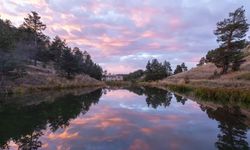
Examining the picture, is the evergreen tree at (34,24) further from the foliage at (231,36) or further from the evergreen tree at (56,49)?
the foliage at (231,36)

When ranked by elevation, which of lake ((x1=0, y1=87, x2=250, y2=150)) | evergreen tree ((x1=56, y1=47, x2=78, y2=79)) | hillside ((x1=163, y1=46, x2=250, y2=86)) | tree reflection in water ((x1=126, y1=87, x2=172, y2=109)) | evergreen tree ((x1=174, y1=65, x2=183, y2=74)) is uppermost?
evergreen tree ((x1=174, y1=65, x2=183, y2=74))

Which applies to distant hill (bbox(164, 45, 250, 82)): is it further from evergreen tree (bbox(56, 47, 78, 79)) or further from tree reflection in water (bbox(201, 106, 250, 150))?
tree reflection in water (bbox(201, 106, 250, 150))

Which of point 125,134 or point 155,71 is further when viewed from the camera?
point 155,71

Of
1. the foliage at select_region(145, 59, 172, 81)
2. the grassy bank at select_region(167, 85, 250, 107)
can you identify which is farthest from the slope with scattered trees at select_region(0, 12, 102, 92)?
the foliage at select_region(145, 59, 172, 81)

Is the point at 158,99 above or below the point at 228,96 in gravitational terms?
below

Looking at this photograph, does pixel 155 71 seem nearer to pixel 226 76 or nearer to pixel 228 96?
pixel 226 76

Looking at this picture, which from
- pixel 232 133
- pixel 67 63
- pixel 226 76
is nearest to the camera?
pixel 232 133

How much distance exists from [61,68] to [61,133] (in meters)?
70.8

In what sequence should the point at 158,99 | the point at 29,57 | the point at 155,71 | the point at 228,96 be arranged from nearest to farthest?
the point at 228,96, the point at 158,99, the point at 29,57, the point at 155,71

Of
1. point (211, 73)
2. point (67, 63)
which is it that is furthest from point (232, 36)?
point (67, 63)

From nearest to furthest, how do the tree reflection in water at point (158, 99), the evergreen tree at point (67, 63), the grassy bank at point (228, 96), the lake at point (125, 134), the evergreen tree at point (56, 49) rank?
the lake at point (125, 134) → the grassy bank at point (228, 96) → the tree reflection in water at point (158, 99) → the evergreen tree at point (67, 63) → the evergreen tree at point (56, 49)

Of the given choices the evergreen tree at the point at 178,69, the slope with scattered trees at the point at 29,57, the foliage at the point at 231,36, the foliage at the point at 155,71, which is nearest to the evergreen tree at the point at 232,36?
the foliage at the point at 231,36

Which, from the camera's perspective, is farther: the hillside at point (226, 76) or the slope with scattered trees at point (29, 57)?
the slope with scattered trees at point (29, 57)

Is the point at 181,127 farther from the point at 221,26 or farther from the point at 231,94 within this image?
the point at 221,26
